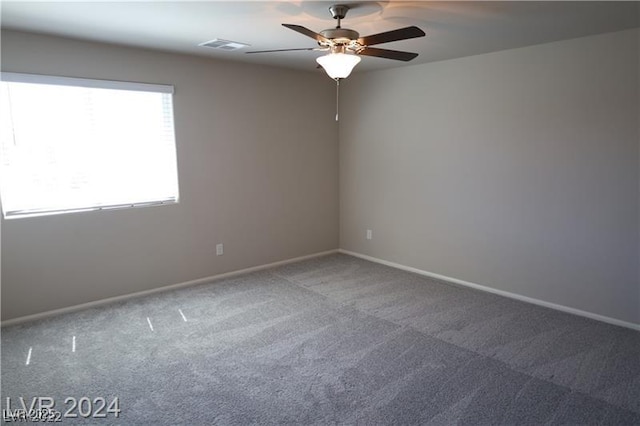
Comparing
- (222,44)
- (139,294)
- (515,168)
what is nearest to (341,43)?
(222,44)

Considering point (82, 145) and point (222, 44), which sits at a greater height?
point (222, 44)

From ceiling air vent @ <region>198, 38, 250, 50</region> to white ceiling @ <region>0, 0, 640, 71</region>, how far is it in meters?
0.08

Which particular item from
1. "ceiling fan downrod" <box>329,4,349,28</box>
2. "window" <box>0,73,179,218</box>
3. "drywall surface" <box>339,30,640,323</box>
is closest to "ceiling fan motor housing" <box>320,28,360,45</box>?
"ceiling fan downrod" <box>329,4,349,28</box>

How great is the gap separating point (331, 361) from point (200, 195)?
2.34m

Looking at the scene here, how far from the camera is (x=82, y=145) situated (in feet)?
11.8

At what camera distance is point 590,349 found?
116 inches

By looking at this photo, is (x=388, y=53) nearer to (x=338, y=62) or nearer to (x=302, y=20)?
(x=338, y=62)

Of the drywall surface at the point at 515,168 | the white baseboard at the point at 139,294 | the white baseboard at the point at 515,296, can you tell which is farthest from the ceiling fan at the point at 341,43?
the white baseboard at the point at 139,294

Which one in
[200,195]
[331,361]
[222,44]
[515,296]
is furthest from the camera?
[200,195]

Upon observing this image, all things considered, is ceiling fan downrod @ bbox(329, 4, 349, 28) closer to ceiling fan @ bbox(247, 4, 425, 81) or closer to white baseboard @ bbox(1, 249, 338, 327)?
ceiling fan @ bbox(247, 4, 425, 81)

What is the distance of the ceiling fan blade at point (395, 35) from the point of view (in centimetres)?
224

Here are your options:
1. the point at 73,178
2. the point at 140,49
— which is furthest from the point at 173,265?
the point at 140,49

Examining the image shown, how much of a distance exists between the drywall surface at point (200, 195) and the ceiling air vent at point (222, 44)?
57 cm

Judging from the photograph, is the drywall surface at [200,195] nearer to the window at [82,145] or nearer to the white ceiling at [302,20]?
the window at [82,145]
